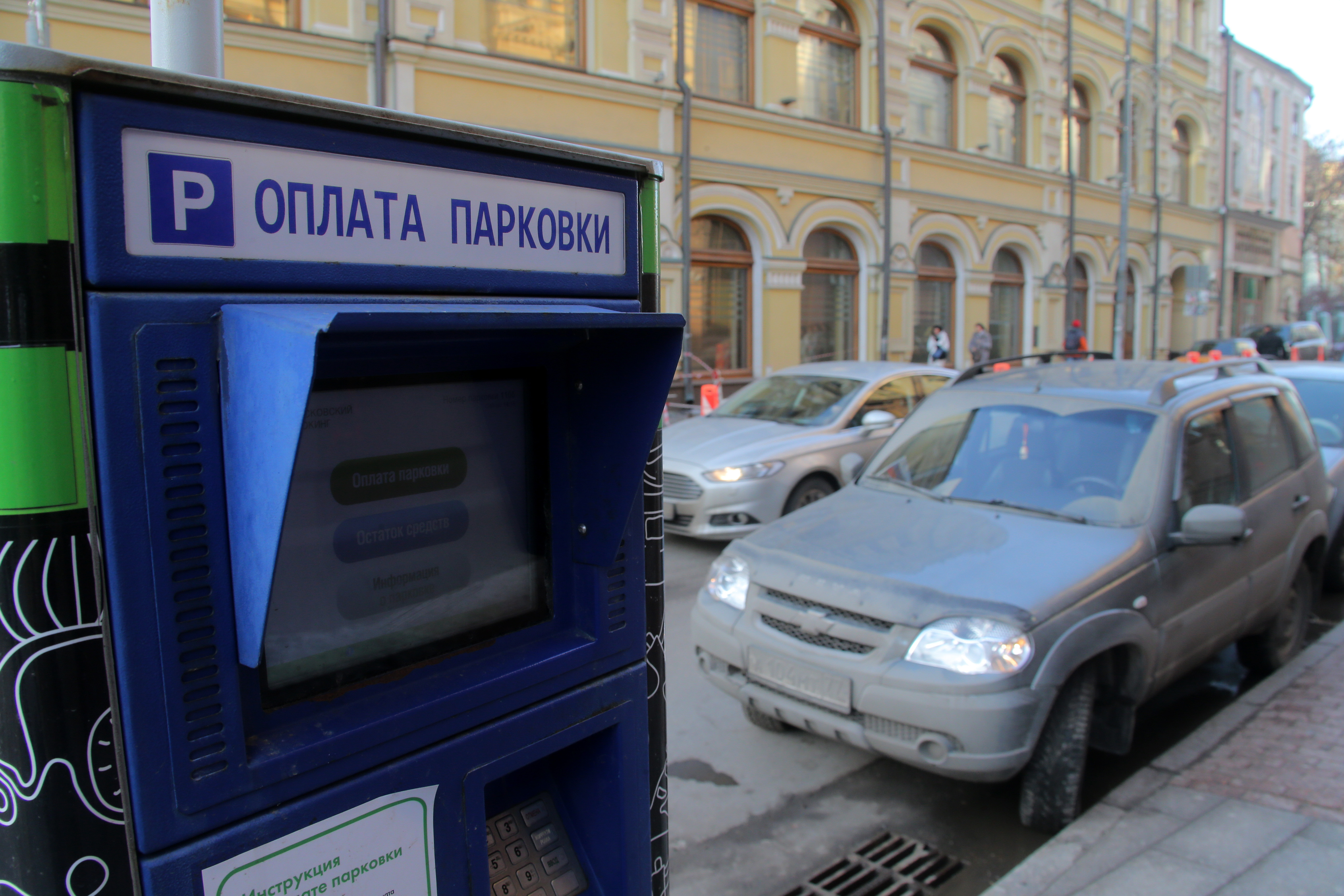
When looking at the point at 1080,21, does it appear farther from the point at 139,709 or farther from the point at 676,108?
the point at 139,709

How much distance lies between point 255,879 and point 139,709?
12.4 inches

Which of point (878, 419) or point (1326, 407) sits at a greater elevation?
point (1326, 407)

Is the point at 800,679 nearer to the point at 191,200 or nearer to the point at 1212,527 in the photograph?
the point at 1212,527

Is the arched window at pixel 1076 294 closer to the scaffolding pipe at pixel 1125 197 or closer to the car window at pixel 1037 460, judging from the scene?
the scaffolding pipe at pixel 1125 197

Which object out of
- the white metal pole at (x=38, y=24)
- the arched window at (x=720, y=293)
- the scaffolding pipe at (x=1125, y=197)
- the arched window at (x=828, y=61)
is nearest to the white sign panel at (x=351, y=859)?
the white metal pole at (x=38, y=24)

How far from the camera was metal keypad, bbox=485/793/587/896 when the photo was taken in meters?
1.79

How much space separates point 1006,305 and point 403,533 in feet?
71.0

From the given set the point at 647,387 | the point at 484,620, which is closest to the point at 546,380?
the point at 647,387

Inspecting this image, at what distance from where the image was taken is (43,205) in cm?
114

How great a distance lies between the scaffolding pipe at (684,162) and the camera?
14.3 m

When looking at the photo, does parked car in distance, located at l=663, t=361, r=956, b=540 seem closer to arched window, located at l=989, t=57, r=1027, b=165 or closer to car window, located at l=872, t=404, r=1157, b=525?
car window, located at l=872, t=404, r=1157, b=525

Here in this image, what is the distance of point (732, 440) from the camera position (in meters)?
8.11

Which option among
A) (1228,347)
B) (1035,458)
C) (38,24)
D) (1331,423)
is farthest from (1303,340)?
(38,24)

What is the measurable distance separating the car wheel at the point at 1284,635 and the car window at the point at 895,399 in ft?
12.3
